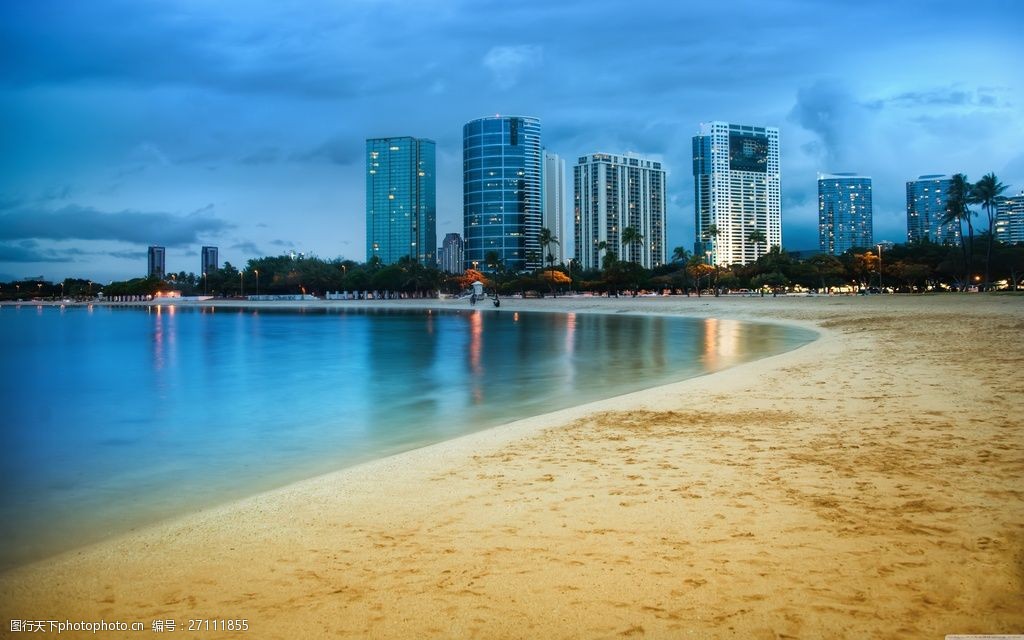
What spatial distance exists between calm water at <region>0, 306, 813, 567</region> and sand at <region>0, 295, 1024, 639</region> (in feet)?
7.65

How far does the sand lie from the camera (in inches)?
154

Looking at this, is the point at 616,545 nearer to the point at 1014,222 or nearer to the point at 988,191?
the point at 988,191

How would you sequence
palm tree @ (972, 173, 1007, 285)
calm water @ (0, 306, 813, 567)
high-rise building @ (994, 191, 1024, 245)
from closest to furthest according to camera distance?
calm water @ (0, 306, 813, 567) < palm tree @ (972, 173, 1007, 285) < high-rise building @ (994, 191, 1024, 245)

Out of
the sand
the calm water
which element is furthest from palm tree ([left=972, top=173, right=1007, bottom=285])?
the sand

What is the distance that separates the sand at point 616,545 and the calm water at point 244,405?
2333 millimetres

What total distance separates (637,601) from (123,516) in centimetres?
645

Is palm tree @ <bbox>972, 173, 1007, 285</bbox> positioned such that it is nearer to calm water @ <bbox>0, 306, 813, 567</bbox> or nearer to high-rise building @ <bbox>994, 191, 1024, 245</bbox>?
calm water @ <bbox>0, 306, 813, 567</bbox>

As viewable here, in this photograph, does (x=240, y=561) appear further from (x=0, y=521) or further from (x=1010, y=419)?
(x=1010, y=419)

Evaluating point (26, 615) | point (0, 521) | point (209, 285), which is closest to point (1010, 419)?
point (26, 615)

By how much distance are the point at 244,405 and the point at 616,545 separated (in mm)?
13668

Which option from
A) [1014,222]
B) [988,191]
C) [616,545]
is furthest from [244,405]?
[1014,222]

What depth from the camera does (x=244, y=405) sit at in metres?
16.4

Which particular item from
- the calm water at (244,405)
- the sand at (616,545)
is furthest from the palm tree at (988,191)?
the sand at (616,545)

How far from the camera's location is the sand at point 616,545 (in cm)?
390
